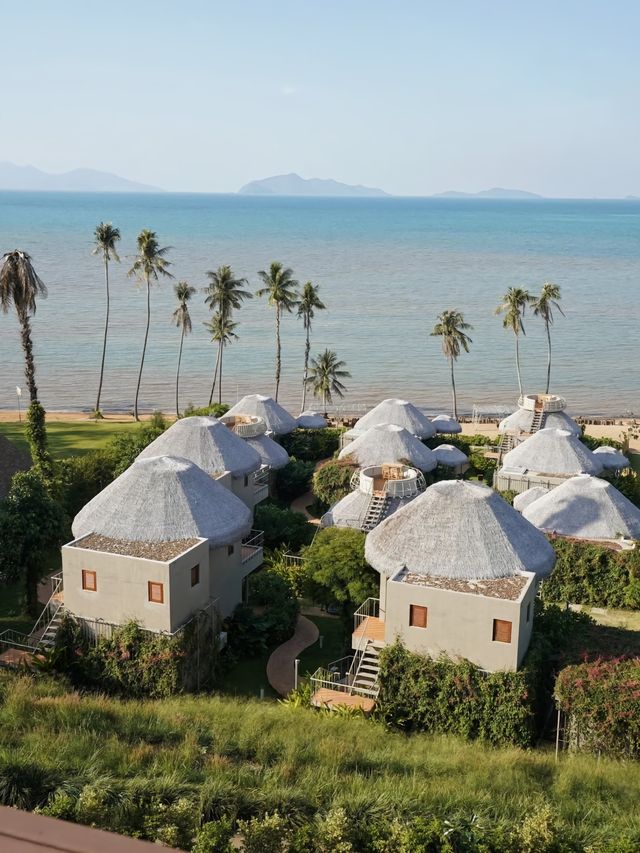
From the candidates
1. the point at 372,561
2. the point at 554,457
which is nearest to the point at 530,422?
the point at 554,457

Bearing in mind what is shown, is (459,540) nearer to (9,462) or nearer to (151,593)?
(151,593)

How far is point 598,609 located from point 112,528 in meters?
18.3

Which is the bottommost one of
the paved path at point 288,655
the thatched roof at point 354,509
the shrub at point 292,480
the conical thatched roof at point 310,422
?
the paved path at point 288,655

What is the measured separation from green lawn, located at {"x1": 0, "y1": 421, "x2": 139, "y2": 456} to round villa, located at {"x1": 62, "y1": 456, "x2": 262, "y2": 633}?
21.0 meters

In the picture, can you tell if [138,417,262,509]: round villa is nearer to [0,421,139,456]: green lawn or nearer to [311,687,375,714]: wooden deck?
[0,421,139,456]: green lawn

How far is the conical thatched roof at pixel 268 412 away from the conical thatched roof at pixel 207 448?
39.3 feet

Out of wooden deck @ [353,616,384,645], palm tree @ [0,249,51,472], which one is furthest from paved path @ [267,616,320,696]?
palm tree @ [0,249,51,472]

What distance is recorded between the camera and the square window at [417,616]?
22625mm

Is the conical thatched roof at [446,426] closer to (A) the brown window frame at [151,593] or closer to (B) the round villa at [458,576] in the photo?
(B) the round villa at [458,576]

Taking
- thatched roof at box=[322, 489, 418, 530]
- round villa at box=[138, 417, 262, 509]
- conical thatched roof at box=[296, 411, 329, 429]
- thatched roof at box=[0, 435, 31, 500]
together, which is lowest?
conical thatched roof at box=[296, 411, 329, 429]

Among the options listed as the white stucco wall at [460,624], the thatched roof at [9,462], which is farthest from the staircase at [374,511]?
the thatched roof at [9,462]

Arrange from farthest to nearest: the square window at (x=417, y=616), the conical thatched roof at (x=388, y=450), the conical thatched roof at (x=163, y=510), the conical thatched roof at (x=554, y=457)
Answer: the conical thatched roof at (x=388, y=450), the conical thatched roof at (x=554, y=457), the conical thatched roof at (x=163, y=510), the square window at (x=417, y=616)

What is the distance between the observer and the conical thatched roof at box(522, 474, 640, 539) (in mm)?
33188

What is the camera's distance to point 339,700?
22875 mm
